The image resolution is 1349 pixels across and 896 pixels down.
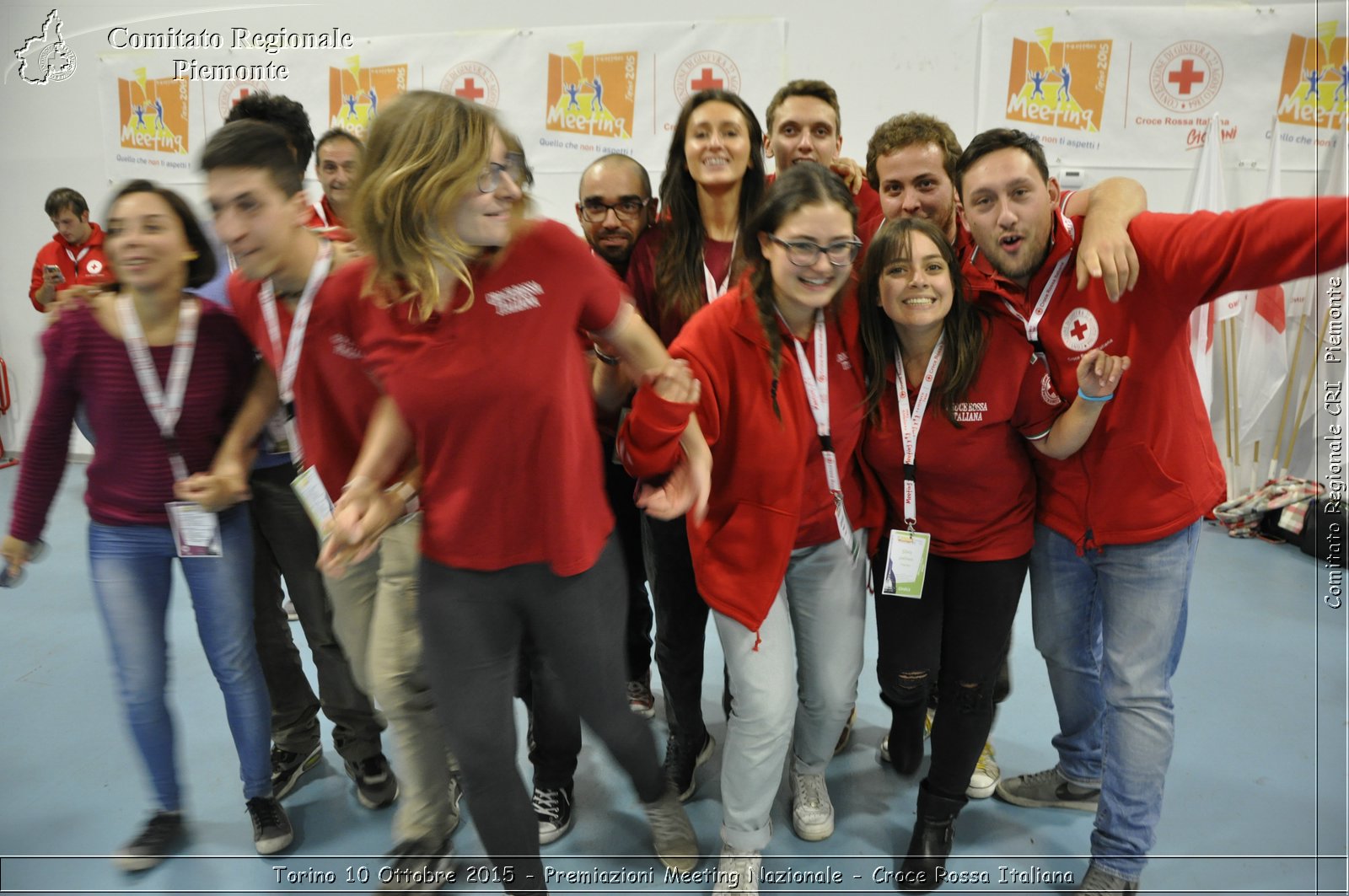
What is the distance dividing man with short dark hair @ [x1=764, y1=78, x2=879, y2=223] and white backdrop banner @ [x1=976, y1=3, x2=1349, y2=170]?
111 inches

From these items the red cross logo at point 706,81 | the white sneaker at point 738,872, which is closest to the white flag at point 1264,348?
the red cross logo at point 706,81

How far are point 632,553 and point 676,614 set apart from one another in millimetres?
475

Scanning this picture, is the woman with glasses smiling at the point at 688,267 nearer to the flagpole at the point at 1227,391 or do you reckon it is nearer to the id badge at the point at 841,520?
the id badge at the point at 841,520

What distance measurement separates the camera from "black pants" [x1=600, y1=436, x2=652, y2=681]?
2.54 metres

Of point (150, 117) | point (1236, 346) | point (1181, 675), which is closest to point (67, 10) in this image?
point (150, 117)

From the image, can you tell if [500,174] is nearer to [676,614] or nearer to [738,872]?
[676,614]

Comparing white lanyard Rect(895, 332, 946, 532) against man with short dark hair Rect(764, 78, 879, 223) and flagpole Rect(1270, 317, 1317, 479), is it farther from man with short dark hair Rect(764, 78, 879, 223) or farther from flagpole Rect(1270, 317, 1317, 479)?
flagpole Rect(1270, 317, 1317, 479)

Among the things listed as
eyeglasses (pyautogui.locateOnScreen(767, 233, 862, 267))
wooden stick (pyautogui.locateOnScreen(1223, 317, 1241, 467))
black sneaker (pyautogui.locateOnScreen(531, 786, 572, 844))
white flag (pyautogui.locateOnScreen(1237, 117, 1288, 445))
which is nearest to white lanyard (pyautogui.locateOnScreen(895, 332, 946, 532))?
eyeglasses (pyautogui.locateOnScreen(767, 233, 862, 267))

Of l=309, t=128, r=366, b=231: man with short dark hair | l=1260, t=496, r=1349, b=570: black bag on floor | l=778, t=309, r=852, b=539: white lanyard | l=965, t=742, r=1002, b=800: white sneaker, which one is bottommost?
l=965, t=742, r=1002, b=800: white sneaker

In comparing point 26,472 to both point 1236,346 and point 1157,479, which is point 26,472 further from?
point 1236,346

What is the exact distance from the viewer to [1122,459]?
1835 millimetres

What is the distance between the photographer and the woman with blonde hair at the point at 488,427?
142 centimetres

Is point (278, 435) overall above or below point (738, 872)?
above

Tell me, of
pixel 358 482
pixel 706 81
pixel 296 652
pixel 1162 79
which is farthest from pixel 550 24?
pixel 358 482
